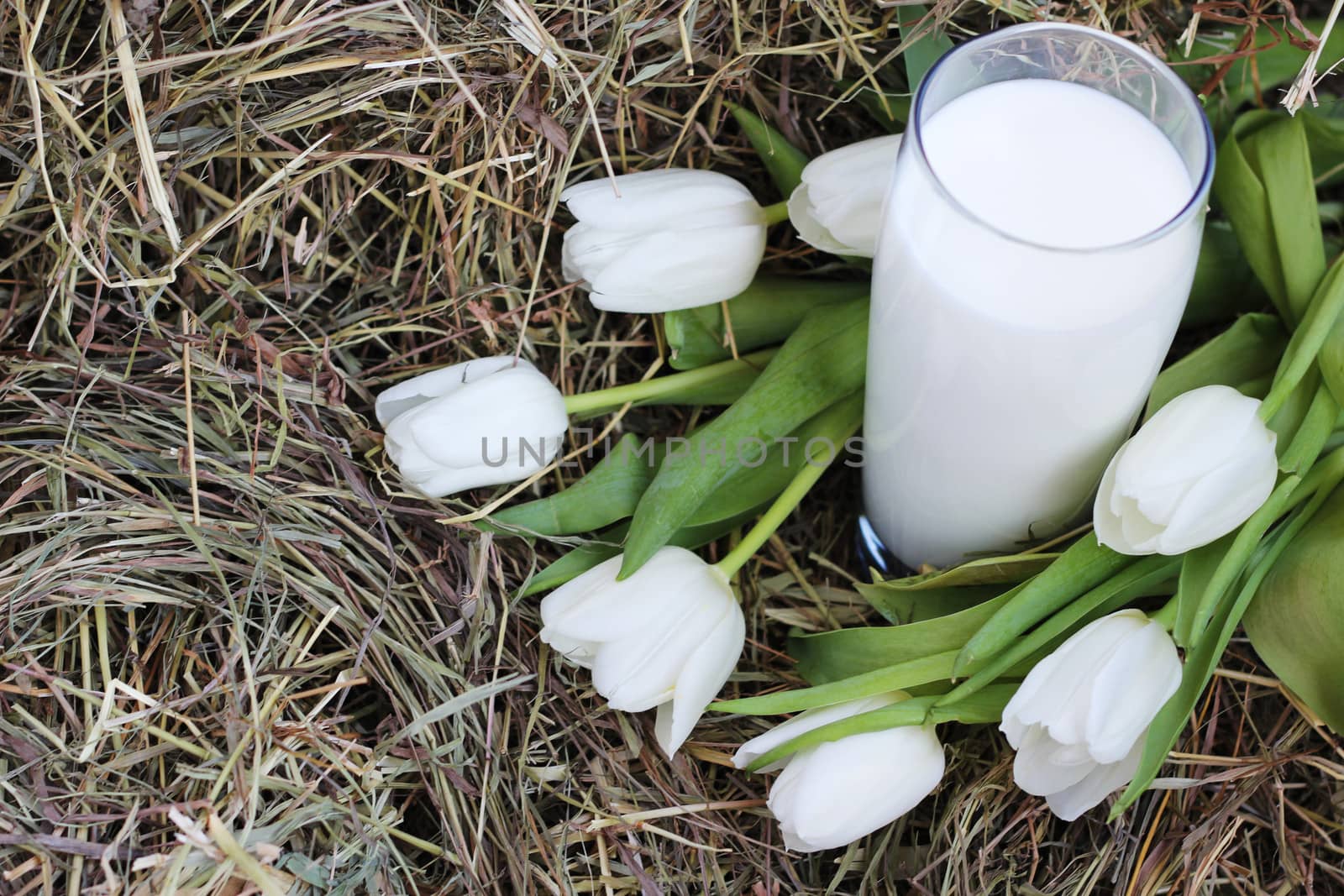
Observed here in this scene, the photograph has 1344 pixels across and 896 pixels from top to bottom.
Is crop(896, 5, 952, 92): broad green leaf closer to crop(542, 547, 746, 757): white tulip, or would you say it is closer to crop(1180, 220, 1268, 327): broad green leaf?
crop(1180, 220, 1268, 327): broad green leaf

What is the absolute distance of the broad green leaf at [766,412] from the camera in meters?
0.66

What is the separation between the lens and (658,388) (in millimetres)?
740

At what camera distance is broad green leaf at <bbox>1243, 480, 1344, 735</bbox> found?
22.8 inches

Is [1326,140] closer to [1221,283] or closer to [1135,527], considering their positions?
[1221,283]

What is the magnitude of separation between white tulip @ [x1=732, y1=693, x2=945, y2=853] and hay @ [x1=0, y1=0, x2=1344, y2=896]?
0.22 ft

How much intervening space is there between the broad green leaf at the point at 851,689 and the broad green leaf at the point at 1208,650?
107 millimetres

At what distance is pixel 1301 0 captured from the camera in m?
0.82

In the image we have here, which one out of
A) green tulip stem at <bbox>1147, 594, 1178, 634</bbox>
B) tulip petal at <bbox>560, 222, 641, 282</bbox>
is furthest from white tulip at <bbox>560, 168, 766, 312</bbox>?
green tulip stem at <bbox>1147, 594, 1178, 634</bbox>

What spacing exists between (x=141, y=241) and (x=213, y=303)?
2.2 inches

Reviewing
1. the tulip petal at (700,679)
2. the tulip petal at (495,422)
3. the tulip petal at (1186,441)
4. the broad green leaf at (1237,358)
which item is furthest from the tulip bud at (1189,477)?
the tulip petal at (495,422)

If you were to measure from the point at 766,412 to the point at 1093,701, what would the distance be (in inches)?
9.9

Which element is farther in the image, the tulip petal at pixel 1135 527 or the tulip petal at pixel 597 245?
the tulip petal at pixel 597 245

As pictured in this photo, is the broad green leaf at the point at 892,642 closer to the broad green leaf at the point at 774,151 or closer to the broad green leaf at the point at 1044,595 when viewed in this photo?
the broad green leaf at the point at 1044,595

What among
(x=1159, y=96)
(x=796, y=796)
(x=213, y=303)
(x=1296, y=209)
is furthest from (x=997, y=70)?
(x=213, y=303)
